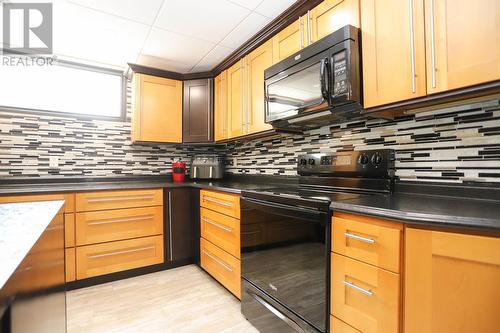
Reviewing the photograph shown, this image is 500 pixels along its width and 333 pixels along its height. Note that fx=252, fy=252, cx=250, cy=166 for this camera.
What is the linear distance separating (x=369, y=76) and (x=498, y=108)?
57cm

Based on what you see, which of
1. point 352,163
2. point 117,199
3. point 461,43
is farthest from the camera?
point 117,199

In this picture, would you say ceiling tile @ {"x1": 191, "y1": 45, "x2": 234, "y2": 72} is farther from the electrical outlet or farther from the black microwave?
the electrical outlet

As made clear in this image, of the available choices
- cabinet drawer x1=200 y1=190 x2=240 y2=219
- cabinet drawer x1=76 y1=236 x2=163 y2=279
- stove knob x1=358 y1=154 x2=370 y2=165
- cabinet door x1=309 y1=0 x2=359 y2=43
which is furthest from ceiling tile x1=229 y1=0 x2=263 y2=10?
cabinet drawer x1=76 y1=236 x2=163 y2=279

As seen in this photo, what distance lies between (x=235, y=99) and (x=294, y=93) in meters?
0.94

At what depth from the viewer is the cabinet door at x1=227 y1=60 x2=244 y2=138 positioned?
7.98 ft

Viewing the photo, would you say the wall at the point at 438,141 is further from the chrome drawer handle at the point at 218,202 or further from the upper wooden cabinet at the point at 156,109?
the upper wooden cabinet at the point at 156,109

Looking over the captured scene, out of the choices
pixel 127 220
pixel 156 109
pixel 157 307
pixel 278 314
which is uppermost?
pixel 156 109

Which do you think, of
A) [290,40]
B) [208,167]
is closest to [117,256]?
[208,167]

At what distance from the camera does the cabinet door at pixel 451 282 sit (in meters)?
0.77

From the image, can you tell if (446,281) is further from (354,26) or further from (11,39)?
(11,39)

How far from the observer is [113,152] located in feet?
9.32

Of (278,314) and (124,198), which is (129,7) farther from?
(278,314)

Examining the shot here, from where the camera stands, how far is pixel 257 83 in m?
2.21

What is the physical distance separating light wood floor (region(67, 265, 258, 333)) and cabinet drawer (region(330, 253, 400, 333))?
763 millimetres
